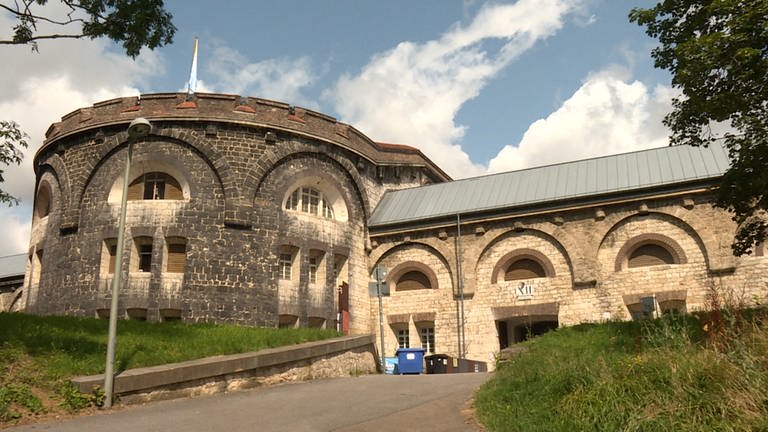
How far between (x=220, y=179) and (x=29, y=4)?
9.13 m

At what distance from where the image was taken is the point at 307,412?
9562mm

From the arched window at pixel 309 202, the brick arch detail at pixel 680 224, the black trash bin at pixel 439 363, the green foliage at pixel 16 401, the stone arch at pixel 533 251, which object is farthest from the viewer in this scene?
the arched window at pixel 309 202

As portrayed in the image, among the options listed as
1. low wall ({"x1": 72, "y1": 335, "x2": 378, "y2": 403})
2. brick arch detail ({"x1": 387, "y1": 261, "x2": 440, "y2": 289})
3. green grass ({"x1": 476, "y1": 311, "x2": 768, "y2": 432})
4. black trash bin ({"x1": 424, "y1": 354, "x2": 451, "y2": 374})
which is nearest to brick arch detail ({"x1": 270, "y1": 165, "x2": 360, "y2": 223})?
brick arch detail ({"x1": 387, "y1": 261, "x2": 440, "y2": 289})

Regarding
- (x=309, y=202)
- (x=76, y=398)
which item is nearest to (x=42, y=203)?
(x=309, y=202)

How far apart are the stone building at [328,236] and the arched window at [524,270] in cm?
5

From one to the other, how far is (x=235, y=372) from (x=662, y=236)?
14.9 metres

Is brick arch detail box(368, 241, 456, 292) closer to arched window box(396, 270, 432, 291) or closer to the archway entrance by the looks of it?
arched window box(396, 270, 432, 291)

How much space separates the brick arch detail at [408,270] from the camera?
23.2 metres

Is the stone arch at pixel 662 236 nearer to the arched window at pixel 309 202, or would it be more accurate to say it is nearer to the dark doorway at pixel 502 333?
the dark doorway at pixel 502 333

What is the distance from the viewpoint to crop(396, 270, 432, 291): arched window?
77.3ft

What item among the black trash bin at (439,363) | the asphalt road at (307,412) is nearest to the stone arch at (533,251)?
the black trash bin at (439,363)

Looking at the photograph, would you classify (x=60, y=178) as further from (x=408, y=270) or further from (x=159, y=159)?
(x=408, y=270)

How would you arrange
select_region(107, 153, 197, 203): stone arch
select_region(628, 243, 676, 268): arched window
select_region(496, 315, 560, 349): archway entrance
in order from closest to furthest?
1. select_region(628, 243, 676, 268): arched window
2. select_region(107, 153, 197, 203): stone arch
3. select_region(496, 315, 560, 349): archway entrance

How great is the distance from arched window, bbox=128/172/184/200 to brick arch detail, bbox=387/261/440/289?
848 cm
